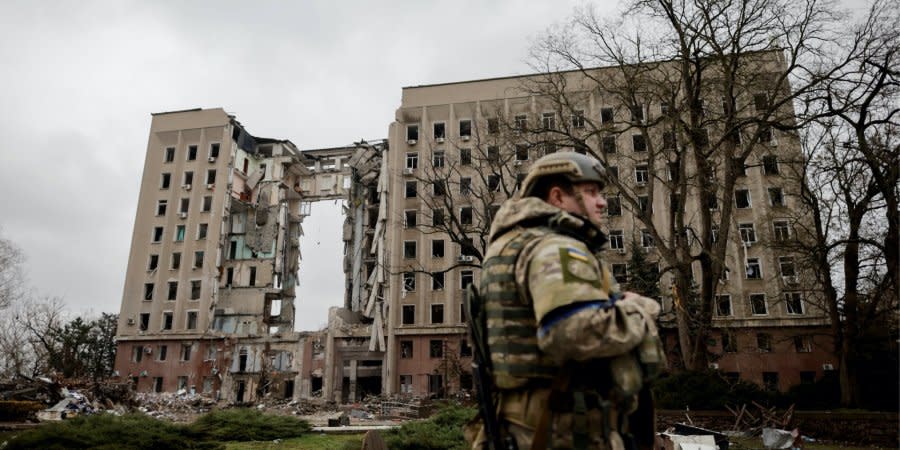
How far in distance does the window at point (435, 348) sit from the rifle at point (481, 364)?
3853cm

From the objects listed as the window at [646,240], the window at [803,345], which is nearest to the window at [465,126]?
the window at [646,240]

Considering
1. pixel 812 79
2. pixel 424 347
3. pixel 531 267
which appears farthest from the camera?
pixel 424 347

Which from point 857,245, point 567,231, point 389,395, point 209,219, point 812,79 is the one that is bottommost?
point 389,395

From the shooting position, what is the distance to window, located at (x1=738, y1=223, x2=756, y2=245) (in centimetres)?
3866

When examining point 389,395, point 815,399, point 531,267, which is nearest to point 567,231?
point 531,267

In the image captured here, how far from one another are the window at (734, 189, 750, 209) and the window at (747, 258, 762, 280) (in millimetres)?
4177

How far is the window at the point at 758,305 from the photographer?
1453 inches

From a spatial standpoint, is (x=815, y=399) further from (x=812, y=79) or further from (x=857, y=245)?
(x=812, y=79)

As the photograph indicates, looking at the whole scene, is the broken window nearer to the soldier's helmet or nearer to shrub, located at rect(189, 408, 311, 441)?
shrub, located at rect(189, 408, 311, 441)

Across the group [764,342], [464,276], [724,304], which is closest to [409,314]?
[464,276]

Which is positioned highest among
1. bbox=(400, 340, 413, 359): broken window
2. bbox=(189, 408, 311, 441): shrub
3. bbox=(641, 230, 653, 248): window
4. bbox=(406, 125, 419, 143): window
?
bbox=(406, 125, 419, 143): window

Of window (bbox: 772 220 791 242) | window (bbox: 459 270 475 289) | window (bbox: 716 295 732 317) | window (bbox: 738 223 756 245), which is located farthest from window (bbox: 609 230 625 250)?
window (bbox: 459 270 475 289)

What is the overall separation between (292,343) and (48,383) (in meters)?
22.1

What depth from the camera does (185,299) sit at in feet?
154
